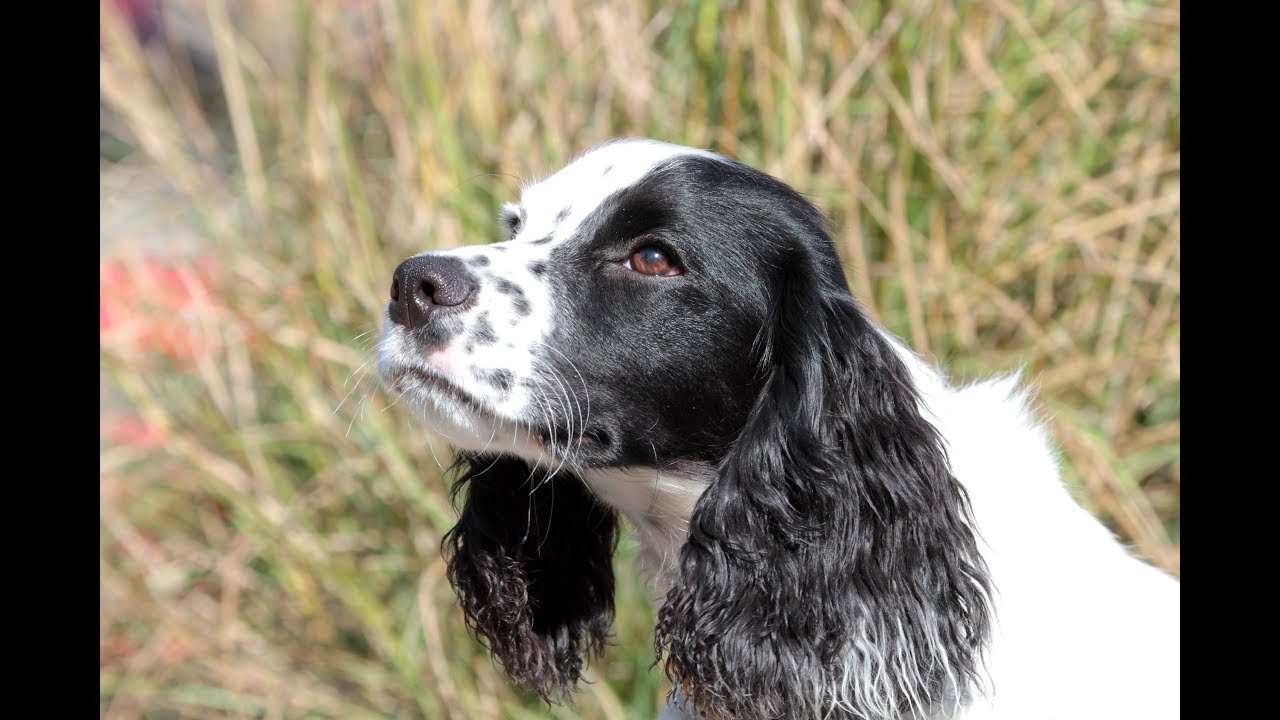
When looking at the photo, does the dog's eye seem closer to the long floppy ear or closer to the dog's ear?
the long floppy ear

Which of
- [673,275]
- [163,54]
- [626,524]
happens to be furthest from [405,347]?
[163,54]

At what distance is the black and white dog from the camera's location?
105 inches

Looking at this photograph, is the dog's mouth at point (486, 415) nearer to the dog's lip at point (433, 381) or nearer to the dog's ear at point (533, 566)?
the dog's lip at point (433, 381)

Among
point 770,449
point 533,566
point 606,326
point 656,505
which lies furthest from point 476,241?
point 770,449

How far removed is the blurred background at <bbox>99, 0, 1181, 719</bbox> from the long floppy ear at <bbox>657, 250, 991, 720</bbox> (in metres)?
1.76

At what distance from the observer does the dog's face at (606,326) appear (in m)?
2.65

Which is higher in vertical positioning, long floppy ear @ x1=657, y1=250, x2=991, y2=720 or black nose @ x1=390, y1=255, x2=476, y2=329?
black nose @ x1=390, y1=255, x2=476, y2=329

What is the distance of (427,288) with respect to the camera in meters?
2.64

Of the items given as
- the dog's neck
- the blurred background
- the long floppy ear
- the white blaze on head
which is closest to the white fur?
the white blaze on head

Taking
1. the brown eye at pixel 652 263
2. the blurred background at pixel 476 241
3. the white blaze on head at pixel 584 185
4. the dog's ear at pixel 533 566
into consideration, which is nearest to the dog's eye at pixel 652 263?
the brown eye at pixel 652 263

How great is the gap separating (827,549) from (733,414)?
1.22 ft

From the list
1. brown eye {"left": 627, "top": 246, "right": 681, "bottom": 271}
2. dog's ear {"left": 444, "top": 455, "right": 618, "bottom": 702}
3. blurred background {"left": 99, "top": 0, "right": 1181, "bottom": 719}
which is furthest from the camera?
blurred background {"left": 99, "top": 0, "right": 1181, "bottom": 719}

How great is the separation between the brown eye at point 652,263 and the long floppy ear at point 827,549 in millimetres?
278

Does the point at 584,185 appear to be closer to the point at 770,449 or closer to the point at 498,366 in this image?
the point at 498,366
